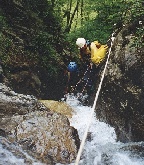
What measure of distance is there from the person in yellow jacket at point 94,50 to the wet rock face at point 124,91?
1.79ft

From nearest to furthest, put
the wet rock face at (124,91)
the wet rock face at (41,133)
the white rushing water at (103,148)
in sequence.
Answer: the wet rock face at (41,133) < the white rushing water at (103,148) < the wet rock face at (124,91)

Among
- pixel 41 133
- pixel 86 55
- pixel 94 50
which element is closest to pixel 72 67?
pixel 86 55

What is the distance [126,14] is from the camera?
362 inches

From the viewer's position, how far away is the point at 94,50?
9297 millimetres

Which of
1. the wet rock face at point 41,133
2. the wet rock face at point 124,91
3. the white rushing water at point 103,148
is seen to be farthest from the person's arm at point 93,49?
the wet rock face at point 41,133

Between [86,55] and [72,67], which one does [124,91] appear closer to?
[86,55]

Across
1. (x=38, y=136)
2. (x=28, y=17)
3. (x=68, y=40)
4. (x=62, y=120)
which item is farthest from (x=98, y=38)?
(x=38, y=136)

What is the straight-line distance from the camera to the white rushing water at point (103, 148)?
21.0 ft

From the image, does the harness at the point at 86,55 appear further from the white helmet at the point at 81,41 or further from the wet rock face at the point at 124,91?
the wet rock face at the point at 124,91

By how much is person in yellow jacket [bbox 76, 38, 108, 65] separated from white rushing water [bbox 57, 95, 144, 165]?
1.74 meters

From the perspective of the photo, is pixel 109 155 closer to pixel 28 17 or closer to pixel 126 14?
pixel 126 14

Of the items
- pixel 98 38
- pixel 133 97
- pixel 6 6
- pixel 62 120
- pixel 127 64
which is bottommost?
pixel 62 120

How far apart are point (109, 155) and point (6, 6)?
6.98 m

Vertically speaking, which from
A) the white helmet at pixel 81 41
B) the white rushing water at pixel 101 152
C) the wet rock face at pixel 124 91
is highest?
the white helmet at pixel 81 41
